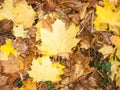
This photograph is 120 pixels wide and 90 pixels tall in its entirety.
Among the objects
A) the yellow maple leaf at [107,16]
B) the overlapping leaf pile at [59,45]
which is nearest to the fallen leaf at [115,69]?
the overlapping leaf pile at [59,45]

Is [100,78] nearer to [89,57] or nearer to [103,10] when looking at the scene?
[89,57]

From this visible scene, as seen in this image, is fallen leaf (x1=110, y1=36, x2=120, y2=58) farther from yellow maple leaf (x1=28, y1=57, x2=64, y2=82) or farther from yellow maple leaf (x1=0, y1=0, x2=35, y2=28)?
yellow maple leaf (x1=0, y1=0, x2=35, y2=28)

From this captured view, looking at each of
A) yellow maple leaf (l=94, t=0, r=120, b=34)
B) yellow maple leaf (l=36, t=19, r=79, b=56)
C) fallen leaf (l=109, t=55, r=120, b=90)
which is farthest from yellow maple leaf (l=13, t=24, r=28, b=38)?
fallen leaf (l=109, t=55, r=120, b=90)

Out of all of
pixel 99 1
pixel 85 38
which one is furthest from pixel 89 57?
pixel 99 1

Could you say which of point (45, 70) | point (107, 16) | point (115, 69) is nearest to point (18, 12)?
point (45, 70)

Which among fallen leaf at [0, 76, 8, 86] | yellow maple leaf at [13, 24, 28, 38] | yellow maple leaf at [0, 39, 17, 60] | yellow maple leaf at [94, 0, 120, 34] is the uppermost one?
yellow maple leaf at [94, 0, 120, 34]

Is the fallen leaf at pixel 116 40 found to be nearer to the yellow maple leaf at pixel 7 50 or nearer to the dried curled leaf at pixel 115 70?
the dried curled leaf at pixel 115 70
